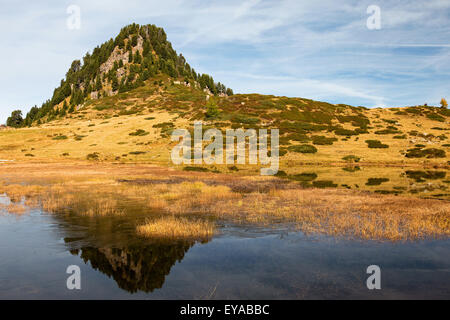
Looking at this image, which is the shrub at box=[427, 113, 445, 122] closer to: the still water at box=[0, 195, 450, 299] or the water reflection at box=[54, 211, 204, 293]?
the still water at box=[0, 195, 450, 299]

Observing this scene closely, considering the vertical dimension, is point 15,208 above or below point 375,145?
below

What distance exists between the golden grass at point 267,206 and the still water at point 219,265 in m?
1.66

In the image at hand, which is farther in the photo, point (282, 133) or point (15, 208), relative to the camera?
point (282, 133)

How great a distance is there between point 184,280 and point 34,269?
4829 millimetres

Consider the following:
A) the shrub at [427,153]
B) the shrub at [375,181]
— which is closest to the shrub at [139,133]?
the shrub at [427,153]

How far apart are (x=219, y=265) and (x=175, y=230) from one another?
376 centimetres

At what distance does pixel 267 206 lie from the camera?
19.5 metres

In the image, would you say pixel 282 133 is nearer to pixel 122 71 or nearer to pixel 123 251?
pixel 123 251

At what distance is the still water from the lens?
8.55 m

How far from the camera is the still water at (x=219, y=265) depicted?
336 inches

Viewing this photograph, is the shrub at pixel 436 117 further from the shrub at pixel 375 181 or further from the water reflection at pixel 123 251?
the water reflection at pixel 123 251

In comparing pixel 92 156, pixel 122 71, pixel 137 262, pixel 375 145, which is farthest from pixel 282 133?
pixel 122 71
